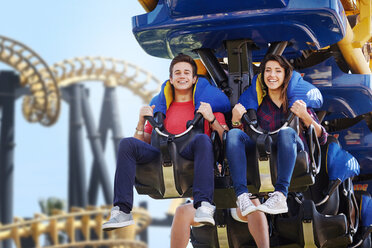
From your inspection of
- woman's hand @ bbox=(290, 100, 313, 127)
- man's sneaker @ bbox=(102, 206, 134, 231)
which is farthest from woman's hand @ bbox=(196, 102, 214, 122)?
man's sneaker @ bbox=(102, 206, 134, 231)

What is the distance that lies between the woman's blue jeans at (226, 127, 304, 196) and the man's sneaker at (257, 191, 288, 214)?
0.05m

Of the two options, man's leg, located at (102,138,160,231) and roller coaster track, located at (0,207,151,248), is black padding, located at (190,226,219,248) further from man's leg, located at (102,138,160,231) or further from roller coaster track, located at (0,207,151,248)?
roller coaster track, located at (0,207,151,248)

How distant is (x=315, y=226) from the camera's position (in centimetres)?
592

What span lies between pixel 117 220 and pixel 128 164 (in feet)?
1.14

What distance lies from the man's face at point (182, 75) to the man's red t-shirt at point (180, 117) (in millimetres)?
126

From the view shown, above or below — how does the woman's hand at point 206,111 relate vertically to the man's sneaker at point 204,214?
above

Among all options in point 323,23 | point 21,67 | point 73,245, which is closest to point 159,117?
point 323,23

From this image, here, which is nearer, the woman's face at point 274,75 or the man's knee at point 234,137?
the man's knee at point 234,137

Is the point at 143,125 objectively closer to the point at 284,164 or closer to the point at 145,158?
the point at 145,158

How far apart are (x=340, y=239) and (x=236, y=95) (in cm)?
162

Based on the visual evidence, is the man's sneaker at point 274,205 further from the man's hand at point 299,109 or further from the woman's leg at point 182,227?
the woman's leg at point 182,227

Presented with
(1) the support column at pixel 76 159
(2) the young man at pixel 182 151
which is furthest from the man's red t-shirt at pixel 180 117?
(1) the support column at pixel 76 159

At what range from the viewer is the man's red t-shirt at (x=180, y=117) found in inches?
188

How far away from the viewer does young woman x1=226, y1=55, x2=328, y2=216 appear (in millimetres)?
4371
